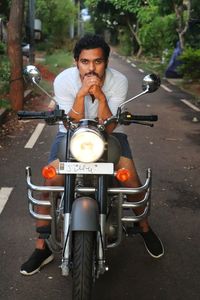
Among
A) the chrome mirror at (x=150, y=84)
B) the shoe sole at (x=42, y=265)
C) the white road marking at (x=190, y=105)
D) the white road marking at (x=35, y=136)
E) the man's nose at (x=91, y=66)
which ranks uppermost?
the man's nose at (x=91, y=66)

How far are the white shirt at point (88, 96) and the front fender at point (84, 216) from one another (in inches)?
34.2

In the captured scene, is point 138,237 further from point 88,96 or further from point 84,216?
point 84,216

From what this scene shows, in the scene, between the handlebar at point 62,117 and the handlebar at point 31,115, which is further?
the handlebar at point 31,115

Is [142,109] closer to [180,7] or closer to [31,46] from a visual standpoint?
[31,46]

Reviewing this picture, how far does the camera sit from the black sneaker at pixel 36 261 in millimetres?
3753

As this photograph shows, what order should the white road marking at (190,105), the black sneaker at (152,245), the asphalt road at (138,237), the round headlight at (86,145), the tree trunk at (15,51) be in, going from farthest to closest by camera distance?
the white road marking at (190,105)
the tree trunk at (15,51)
the black sneaker at (152,245)
the asphalt road at (138,237)
the round headlight at (86,145)

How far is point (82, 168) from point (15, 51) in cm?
808

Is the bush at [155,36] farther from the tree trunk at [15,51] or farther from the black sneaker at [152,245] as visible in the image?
the black sneaker at [152,245]

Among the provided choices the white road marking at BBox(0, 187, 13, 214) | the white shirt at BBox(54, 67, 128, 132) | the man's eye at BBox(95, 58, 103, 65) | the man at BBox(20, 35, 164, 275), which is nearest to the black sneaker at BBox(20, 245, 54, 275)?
the man at BBox(20, 35, 164, 275)

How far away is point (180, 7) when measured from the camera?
20.5m

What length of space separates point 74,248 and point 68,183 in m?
0.41

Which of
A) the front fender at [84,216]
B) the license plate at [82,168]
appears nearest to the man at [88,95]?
the license plate at [82,168]

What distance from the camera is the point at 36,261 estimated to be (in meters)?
3.81

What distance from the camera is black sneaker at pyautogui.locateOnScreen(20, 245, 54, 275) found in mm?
3753
